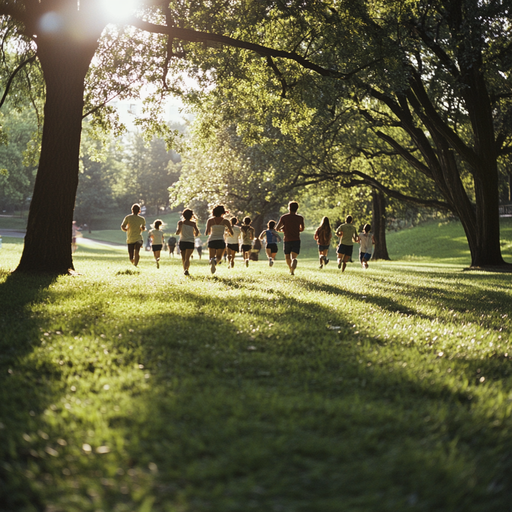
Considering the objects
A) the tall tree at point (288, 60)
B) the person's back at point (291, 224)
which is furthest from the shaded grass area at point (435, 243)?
the person's back at point (291, 224)

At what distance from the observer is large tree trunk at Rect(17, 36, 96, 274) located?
435 inches

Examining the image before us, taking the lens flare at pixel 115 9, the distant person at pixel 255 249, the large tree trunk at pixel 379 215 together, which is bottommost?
the distant person at pixel 255 249

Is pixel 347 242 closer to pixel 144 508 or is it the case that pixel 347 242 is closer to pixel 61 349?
pixel 61 349

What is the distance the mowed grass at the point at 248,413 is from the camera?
2.50 m

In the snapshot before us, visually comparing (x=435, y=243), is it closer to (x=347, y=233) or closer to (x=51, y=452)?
(x=347, y=233)

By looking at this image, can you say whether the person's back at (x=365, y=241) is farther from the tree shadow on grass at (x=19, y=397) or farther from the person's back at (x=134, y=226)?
the tree shadow on grass at (x=19, y=397)

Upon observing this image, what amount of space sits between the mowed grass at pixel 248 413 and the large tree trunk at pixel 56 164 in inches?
173

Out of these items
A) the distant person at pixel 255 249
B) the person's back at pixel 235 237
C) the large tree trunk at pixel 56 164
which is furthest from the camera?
the distant person at pixel 255 249

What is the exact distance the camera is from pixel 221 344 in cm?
533

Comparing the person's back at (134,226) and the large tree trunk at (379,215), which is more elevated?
the large tree trunk at (379,215)

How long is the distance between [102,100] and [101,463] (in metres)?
16.4

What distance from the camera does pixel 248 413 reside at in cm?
339

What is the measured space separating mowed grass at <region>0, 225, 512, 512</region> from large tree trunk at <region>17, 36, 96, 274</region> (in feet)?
14.4

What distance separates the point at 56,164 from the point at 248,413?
372 inches
